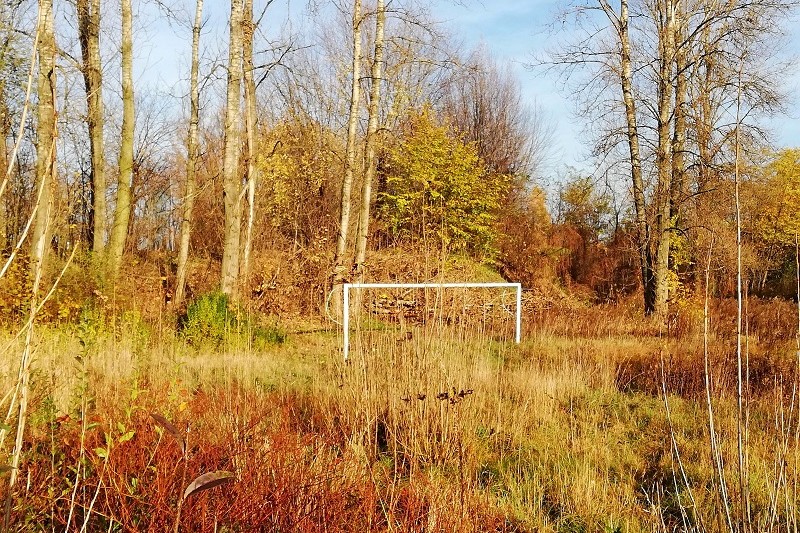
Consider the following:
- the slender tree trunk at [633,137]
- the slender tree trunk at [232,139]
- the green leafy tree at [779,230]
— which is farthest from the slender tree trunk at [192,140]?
the green leafy tree at [779,230]

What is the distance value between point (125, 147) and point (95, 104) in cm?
92

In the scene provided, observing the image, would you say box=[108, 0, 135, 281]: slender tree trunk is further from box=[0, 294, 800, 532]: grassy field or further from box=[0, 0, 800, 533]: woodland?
box=[0, 294, 800, 532]: grassy field

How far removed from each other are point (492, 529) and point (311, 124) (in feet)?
50.7

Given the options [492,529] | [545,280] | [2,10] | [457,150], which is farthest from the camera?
[545,280]

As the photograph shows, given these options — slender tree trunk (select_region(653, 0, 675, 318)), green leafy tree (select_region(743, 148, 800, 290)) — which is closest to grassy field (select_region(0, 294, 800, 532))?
slender tree trunk (select_region(653, 0, 675, 318))

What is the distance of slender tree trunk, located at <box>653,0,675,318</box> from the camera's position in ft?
39.1

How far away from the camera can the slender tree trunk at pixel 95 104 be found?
413 inches

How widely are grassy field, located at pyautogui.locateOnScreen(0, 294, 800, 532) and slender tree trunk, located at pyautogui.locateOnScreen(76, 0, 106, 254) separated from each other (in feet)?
18.2

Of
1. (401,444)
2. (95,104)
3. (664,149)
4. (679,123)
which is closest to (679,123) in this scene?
(679,123)

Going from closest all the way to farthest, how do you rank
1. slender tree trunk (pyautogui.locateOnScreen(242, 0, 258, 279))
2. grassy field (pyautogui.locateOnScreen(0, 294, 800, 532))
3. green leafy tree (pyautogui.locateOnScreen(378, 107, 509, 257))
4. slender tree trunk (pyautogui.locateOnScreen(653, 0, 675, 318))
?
grassy field (pyautogui.locateOnScreen(0, 294, 800, 532)) < slender tree trunk (pyautogui.locateOnScreen(242, 0, 258, 279)) < slender tree trunk (pyautogui.locateOnScreen(653, 0, 675, 318)) < green leafy tree (pyautogui.locateOnScreen(378, 107, 509, 257))

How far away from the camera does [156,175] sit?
57.5ft

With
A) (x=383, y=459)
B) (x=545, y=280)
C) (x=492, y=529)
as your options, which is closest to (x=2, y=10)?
(x=383, y=459)

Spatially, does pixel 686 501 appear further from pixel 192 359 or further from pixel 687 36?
pixel 687 36

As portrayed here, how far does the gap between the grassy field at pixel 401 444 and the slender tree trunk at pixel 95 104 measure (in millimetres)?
5551
